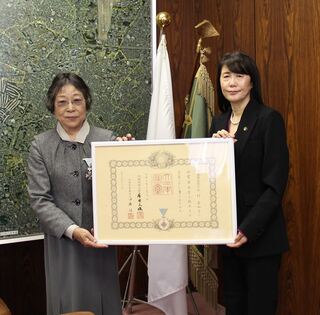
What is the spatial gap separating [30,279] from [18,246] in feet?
0.73

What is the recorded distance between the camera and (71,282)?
2002mm

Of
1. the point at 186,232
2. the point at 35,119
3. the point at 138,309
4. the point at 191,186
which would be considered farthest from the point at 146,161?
the point at 138,309

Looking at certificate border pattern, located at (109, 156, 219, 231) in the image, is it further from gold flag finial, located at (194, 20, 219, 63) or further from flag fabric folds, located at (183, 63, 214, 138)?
gold flag finial, located at (194, 20, 219, 63)

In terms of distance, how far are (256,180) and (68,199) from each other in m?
0.80

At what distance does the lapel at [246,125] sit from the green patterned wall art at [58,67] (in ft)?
2.98

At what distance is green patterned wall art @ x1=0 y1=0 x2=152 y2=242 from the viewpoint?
231 cm

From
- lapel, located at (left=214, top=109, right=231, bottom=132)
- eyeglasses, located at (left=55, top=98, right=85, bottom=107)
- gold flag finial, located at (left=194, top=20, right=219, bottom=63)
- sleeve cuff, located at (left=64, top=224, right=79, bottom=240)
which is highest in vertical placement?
gold flag finial, located at (left=194, top=20, right=219, bottom=63)

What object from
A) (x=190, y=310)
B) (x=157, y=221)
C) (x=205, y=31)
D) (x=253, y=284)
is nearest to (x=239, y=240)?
(x=253, y=284)

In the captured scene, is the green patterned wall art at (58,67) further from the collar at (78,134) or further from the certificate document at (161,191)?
the certificate document at (161,191)

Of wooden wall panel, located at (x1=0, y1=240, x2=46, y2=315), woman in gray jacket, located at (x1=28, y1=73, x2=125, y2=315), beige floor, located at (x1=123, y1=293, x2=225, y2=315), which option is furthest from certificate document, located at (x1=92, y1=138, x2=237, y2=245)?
beige floor, located at (x1=123, y1=293, x2=225, y2=315)

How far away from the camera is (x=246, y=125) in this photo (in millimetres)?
1957

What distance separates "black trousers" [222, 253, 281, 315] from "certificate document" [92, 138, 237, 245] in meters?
0.23

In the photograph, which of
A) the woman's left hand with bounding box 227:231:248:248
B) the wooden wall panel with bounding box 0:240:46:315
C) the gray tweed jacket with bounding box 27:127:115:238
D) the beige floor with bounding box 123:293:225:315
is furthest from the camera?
the beige floor with bounding box 123:293:225:315

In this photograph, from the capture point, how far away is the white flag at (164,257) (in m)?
2.57
